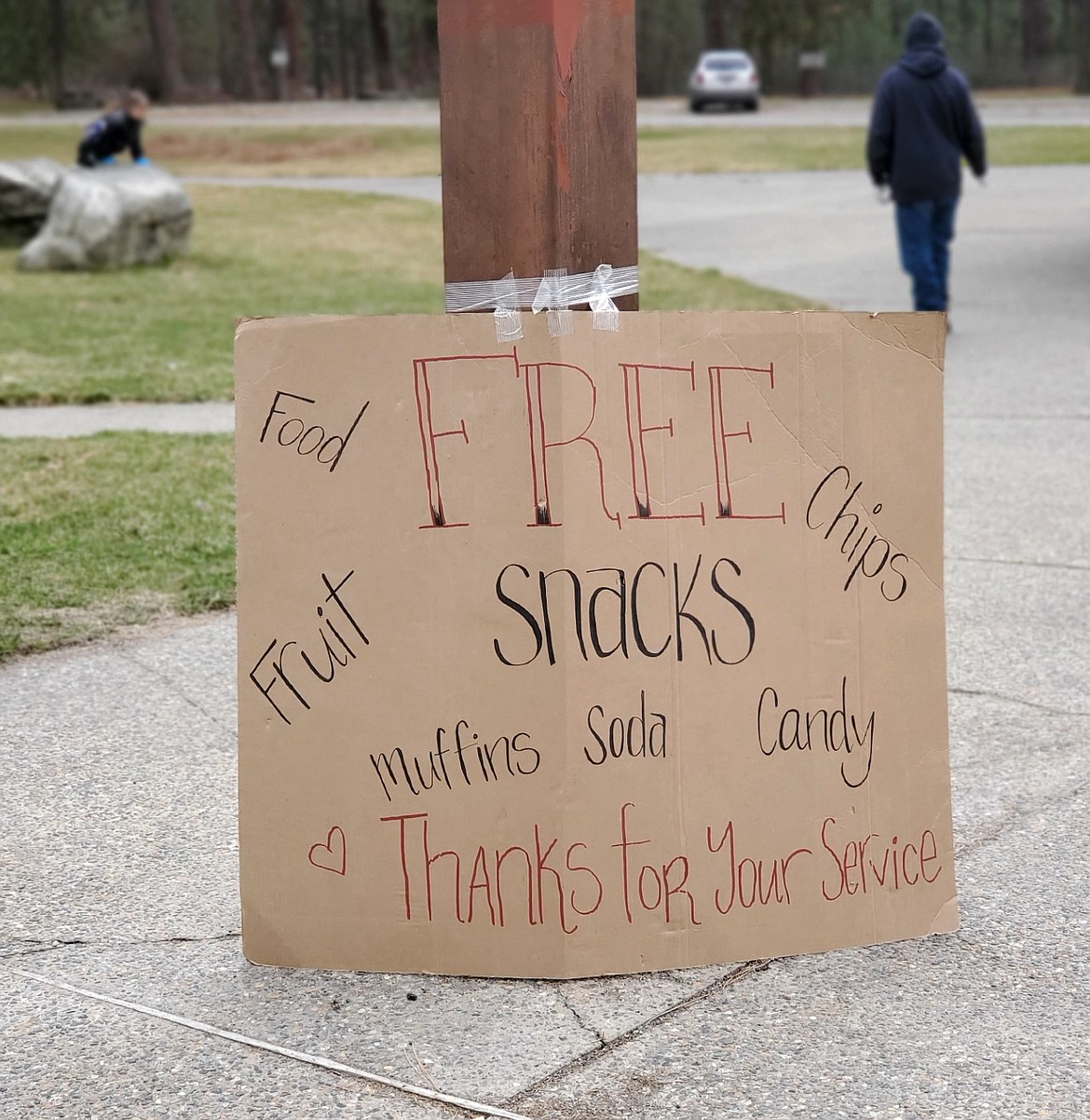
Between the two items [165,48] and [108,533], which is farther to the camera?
[165,48]

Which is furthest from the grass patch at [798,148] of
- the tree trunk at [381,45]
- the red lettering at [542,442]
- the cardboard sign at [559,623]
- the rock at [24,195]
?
the tree trunk at [381,45]

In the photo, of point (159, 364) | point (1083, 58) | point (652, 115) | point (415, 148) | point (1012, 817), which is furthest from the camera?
point (1083, 58)

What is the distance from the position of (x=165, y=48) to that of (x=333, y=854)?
47.4m

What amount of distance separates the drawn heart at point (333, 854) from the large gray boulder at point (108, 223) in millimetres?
11792

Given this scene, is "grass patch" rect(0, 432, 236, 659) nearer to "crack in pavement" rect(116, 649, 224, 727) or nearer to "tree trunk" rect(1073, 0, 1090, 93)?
"crack in pavement" rect(116, 649, 224, 727)

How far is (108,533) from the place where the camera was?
5539 millimetres

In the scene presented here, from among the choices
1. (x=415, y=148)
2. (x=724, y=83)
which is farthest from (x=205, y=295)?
(x=724, y=83)

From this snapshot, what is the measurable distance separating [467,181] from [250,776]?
108 centimetres

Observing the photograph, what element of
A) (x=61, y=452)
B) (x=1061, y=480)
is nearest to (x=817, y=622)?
(x=1061, y=480)

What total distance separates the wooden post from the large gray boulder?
11568mm

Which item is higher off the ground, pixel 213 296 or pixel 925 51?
pixel 925 51

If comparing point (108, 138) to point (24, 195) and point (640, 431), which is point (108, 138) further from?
point (640, 431)

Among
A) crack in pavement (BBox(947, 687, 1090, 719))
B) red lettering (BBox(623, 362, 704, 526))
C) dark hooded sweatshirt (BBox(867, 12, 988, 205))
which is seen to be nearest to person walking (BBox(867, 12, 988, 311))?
dark hooded sweatshirt (BBox(867, 12, 988, 205))

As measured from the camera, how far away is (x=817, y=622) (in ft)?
9.23
